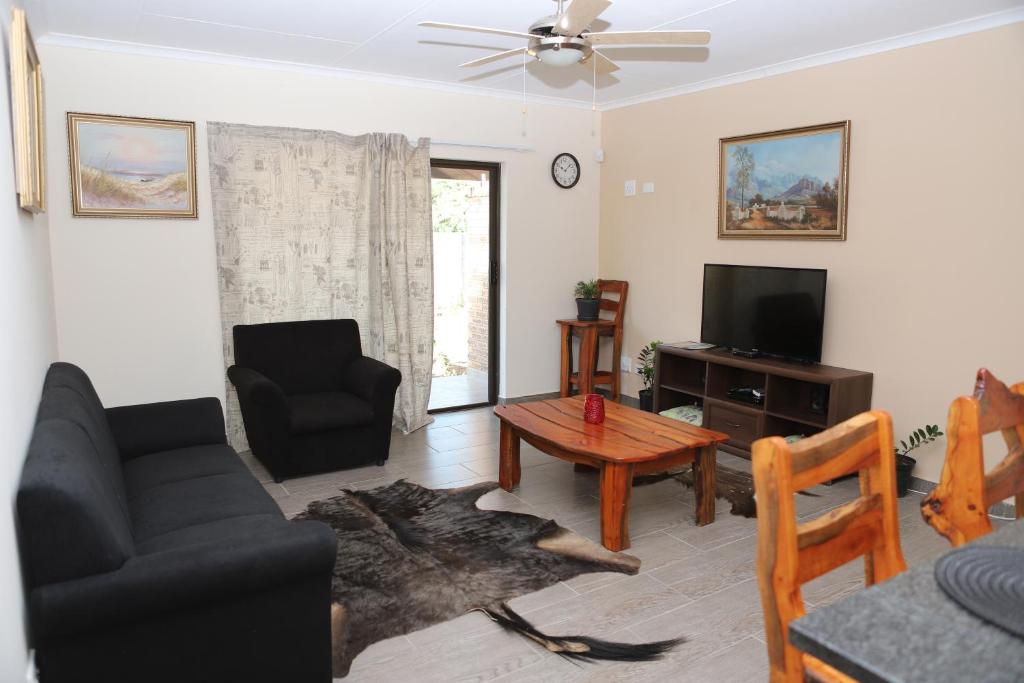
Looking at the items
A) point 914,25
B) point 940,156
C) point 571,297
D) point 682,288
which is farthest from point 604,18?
point 571,297

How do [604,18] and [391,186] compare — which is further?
[391,186]

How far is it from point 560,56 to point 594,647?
2343 millimetres

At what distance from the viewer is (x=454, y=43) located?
14.4ft

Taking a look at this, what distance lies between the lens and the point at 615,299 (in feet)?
20.7

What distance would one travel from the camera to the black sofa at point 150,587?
6.08 ft

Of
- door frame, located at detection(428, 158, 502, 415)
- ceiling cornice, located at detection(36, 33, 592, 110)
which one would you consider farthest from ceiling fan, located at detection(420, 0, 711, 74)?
door frame, located at detection(428, 158, 502, 415)

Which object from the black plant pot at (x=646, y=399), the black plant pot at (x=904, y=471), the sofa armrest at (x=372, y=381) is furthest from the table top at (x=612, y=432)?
the black plant pot at (x=646, y=399)

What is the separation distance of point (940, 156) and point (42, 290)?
15.3 feet

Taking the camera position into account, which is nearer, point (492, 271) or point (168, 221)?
point (168, 221)

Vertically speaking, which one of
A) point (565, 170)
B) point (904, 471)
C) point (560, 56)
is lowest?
point (904, 471)

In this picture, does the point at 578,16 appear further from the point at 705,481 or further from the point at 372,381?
the point at 372,381

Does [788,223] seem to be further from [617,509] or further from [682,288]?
[617,509]

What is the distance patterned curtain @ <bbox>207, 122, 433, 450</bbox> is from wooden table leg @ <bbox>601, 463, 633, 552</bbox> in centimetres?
235

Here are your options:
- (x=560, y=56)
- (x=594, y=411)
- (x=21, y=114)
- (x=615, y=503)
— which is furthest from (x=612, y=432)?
(x=21, y=114)
